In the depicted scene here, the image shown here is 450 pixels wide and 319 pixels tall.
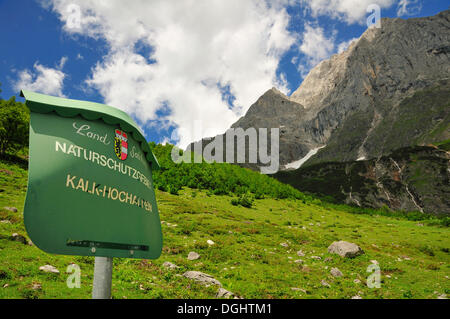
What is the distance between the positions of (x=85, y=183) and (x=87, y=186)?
0.06 meters

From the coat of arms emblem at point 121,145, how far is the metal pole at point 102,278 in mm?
1746

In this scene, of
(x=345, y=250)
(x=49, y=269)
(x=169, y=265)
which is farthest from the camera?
(x=345, y=250)

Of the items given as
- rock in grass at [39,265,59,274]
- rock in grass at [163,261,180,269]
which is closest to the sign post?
rock in grass at [39,265,59,274]

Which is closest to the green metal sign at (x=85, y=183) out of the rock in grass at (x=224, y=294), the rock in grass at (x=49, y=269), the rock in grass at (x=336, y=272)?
the rock in grass at (x=224, y=294)

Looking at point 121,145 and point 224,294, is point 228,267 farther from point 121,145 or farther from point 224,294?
point 121,145

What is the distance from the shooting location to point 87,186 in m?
4.42

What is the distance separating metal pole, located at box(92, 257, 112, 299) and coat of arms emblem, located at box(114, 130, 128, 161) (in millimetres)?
1746

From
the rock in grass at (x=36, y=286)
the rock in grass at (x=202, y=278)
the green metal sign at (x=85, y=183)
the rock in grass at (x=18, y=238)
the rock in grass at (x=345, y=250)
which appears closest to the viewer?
the green metal sign at (x=85, y=183)

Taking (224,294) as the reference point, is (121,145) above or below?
above

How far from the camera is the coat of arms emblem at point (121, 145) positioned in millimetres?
4949

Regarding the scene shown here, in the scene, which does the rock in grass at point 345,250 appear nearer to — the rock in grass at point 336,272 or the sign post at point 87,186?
the rock in grass at point 336,272

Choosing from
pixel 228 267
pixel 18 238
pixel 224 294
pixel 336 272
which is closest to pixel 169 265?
pixel 228 267

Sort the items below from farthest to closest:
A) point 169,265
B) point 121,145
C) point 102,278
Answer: point 169,265 → point 121,145 → point 102,278

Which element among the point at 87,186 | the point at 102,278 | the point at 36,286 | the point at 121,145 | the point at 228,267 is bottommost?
the point at 228,267
